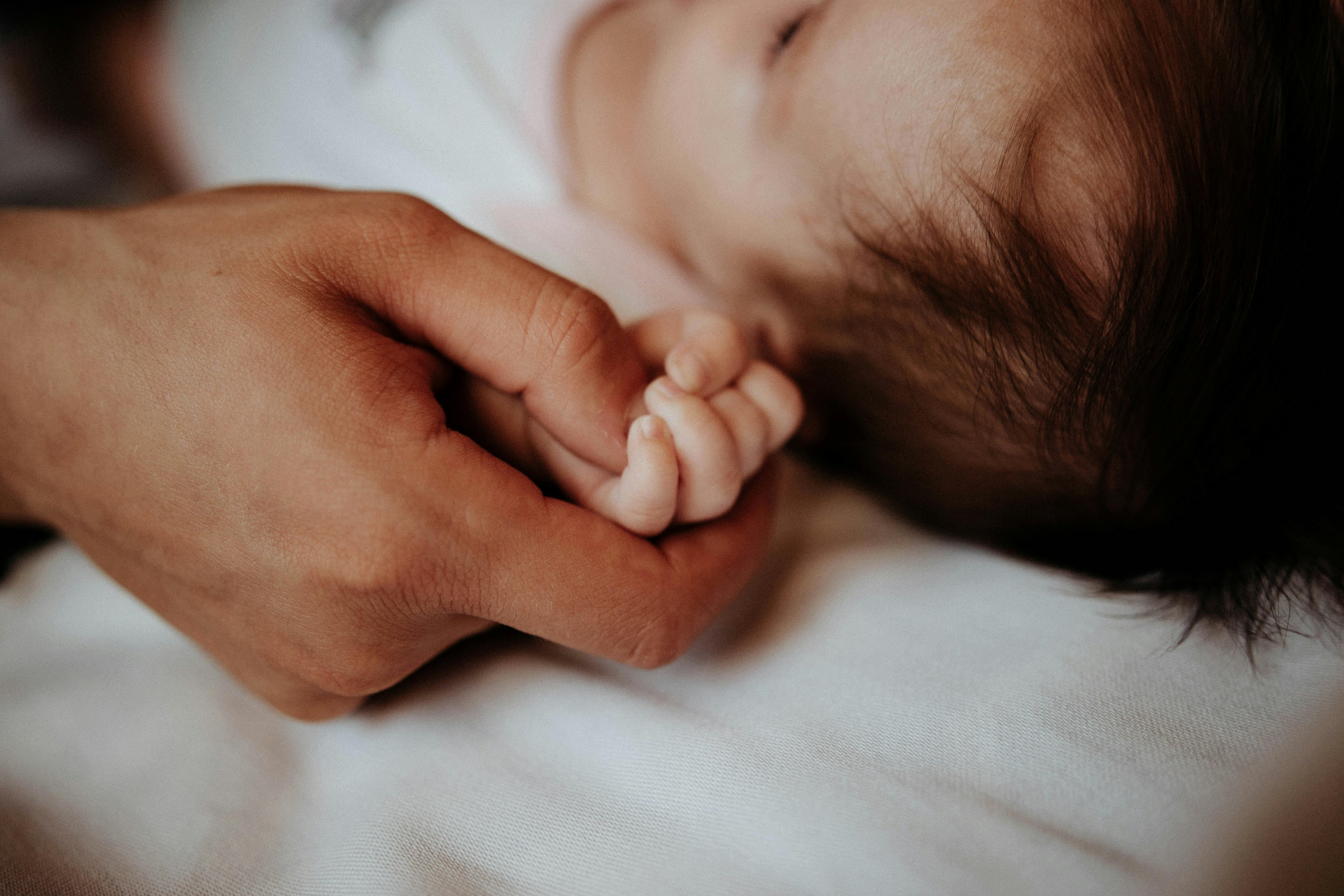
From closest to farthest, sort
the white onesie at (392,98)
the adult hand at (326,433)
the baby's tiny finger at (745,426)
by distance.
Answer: the adult hand at (326,433) → the baby's tiny finger at (745,426) → the white onesie at (392,98)

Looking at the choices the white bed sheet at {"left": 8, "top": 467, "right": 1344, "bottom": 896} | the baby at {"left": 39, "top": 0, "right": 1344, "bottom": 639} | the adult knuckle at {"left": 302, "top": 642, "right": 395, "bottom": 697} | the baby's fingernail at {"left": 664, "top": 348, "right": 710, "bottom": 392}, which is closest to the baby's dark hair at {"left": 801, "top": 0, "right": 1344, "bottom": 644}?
the baby at {"left": 39, "top": 0, "right": 1344, "bottom": 639}

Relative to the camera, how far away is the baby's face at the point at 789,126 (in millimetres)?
633

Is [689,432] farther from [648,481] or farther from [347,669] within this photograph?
[347,669]

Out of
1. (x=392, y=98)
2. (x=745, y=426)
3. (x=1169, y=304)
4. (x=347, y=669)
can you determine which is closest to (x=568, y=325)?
(x=745, y=426)

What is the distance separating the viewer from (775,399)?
630 millimetres

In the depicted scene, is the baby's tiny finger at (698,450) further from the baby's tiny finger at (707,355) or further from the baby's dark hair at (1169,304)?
the baby's dark hair at (1169,304)

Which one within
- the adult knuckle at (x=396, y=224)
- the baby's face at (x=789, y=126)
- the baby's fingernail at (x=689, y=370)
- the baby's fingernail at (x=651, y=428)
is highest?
the baby's face at (x=789, y=126)

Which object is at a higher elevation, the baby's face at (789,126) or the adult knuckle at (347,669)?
the baby's face at (789,126)

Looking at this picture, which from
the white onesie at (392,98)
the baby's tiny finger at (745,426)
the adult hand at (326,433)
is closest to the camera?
the adult hand at (326,433)

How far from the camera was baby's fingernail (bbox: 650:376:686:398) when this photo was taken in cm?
56

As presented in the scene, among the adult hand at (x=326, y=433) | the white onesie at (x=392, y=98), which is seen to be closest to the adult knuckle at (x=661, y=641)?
the adult hand at (x=326, y=433)

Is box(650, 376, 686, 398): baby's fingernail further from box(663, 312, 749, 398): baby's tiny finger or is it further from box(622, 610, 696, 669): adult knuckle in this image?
box(622, 610, 696, 669): adult knuckle

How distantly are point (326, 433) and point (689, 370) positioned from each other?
10.2 inches

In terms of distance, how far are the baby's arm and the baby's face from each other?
0.19 m
